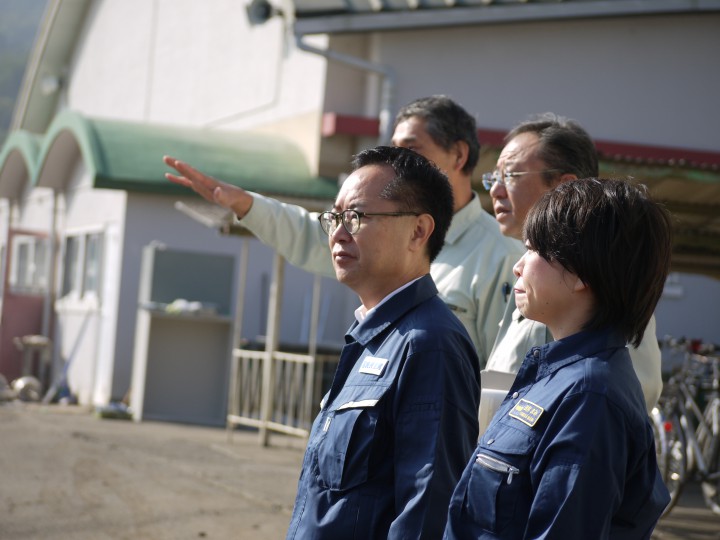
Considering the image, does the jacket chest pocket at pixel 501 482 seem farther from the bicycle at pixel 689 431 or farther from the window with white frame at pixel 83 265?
the window with white frame at pixel 83 265

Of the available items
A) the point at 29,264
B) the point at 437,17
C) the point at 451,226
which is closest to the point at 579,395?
the point at 451,226

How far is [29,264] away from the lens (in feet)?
72.5

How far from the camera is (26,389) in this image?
16.7m

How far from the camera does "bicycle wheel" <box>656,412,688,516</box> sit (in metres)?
8.38

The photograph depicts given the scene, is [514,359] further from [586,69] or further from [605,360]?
[586,69]

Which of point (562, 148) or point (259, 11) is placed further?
point (259, 11)

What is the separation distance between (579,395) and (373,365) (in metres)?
0.73

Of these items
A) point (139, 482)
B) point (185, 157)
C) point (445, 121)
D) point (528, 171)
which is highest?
point (185, 157)

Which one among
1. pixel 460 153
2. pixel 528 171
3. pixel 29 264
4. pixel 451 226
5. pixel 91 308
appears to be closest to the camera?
pixel 528 171

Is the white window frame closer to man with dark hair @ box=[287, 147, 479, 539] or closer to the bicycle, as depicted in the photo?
Answer: the bicycle

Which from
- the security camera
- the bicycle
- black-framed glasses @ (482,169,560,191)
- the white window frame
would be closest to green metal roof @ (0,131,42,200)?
the white window frame

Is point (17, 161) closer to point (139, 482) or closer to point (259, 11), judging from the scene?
point (259, 11)

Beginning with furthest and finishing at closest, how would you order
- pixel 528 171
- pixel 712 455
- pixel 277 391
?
pixel 277 391, pixel 712 455, pixel 528 171

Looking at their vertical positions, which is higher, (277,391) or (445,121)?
(445,121)
